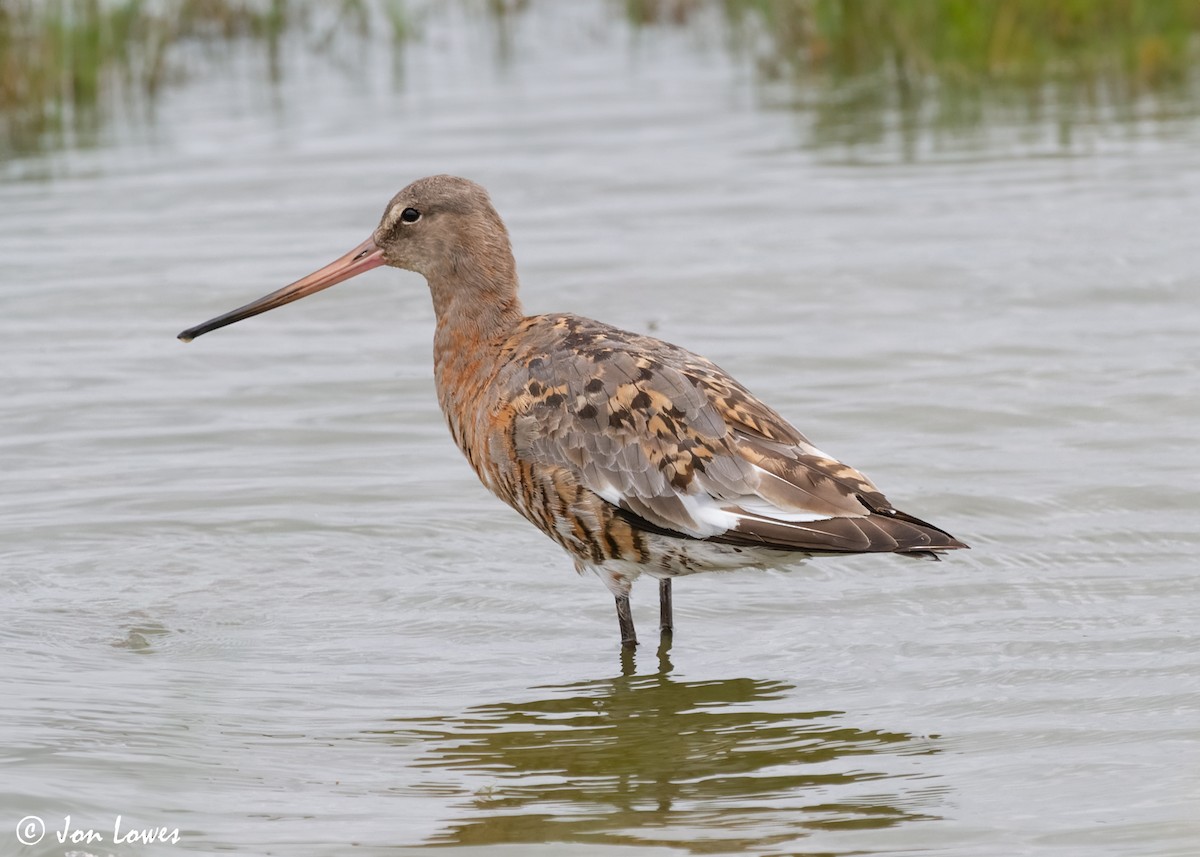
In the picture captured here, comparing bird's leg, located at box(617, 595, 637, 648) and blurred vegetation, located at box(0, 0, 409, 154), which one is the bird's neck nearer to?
bird's leg, located at box(617, 595, 637, 648)

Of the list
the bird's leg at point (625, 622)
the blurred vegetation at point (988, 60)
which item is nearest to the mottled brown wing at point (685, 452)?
the bird's leg at point (625, 622)

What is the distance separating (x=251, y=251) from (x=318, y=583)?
14.7 feet

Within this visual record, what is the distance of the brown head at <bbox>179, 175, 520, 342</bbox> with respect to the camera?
20.6 feet

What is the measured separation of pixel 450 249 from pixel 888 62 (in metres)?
8.43

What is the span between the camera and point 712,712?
523 centimetres

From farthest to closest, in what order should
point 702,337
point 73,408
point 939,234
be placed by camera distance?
point 939,234, point 702,337, point 73,408

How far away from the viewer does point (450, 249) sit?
6379mm

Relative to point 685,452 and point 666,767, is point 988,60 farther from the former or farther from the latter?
point 666,767

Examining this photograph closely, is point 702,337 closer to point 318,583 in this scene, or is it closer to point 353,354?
point 353,354

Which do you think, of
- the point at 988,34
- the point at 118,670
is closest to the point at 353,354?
the point at 118,670

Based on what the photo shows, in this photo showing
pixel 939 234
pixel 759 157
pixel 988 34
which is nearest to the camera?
pixel 939 234

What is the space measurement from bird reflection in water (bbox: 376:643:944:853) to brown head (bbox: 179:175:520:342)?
1427mm

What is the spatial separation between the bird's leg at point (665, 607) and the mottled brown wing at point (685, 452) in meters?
0.48

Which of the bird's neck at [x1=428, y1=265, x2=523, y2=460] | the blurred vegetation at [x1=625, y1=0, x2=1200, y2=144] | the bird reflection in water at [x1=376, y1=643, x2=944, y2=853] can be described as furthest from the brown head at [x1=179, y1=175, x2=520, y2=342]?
the blurred vegetation at [x1=625, y1=0, x2=1200, y2=144]
